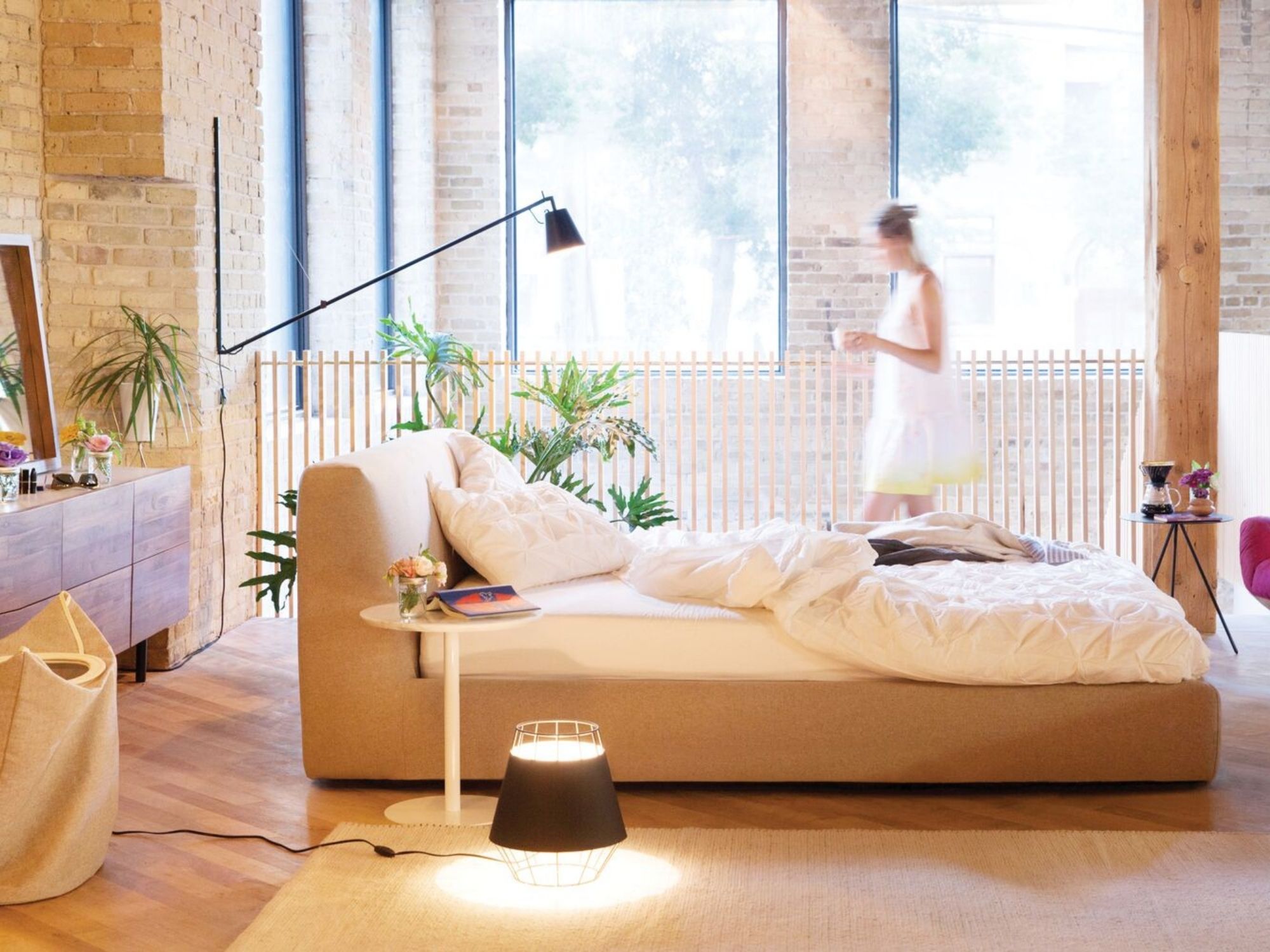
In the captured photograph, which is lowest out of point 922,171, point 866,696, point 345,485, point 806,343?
point 866,696

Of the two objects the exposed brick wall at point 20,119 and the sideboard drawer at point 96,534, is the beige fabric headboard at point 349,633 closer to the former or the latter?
the sideboard drawer at point 96,534

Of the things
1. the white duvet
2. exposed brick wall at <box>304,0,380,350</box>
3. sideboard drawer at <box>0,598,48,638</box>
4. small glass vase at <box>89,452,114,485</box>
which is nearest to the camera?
the white duvet

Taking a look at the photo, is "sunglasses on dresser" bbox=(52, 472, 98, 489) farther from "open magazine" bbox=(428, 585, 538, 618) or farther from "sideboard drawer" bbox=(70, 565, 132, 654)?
"open magazine" bbox=(428, 585, 538, 618)

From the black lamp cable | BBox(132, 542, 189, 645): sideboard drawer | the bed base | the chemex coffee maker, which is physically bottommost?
the black lamp cable

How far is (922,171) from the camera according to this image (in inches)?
392

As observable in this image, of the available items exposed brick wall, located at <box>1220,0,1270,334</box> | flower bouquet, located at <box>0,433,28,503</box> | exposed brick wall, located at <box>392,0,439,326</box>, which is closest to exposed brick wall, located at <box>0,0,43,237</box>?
flower bouquet, located at <box>0,433,28,503</box>

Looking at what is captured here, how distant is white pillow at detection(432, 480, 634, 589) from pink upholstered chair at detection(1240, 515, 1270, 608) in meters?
2.33

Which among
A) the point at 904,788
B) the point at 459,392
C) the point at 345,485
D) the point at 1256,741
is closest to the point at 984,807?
the point at 904,788

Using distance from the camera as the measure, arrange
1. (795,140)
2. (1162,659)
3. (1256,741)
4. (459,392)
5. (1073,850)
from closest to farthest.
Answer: (1073,850) → (1162,659) → (1256,741) → (459,392) → (795,140)

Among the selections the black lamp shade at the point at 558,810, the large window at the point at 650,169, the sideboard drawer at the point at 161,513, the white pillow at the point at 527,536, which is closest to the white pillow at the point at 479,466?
the white pillow at the point at 527,536

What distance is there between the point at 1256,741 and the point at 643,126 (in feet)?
21.9

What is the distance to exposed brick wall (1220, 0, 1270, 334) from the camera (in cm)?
948

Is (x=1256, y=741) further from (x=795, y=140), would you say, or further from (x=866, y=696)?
(x=795, y=140)

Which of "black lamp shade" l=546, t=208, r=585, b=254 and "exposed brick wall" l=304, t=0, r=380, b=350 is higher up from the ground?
"exposed brick wall" l=304, t=0, r=380, b=350
